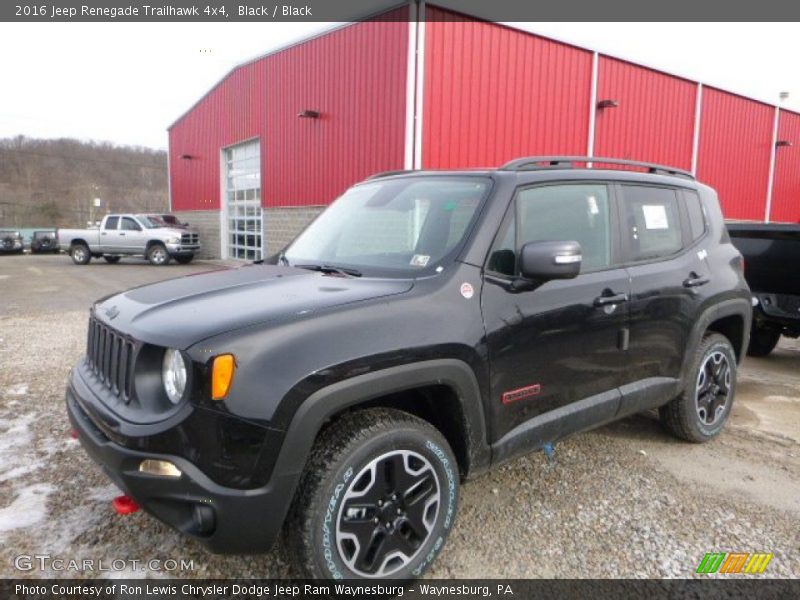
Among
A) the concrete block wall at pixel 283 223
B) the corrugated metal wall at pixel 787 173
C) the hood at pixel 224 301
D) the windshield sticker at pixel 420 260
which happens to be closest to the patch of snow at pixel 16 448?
the hood at pixel 224 301

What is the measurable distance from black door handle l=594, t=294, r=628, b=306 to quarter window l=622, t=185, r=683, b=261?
0.33 meters

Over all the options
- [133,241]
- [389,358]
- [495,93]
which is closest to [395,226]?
[389,358]

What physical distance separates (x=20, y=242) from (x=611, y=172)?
3399cm

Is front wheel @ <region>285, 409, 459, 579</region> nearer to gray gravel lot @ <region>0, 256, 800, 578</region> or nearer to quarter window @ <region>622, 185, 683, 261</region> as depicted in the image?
gray gravel lot @ <region>0, 256, 800, 578</region>

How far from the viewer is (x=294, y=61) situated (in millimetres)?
15297

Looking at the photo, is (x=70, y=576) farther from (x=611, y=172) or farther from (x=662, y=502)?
(x=611, y=172)

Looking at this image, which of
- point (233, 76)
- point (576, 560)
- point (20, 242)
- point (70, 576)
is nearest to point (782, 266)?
point (576, 560)

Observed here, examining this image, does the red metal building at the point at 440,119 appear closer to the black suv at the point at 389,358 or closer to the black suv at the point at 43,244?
the black suv at the point at 389,358

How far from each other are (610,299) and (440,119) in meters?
9.35

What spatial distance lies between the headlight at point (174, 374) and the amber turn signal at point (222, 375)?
0.14 meters

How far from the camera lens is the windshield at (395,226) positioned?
9.03 feet

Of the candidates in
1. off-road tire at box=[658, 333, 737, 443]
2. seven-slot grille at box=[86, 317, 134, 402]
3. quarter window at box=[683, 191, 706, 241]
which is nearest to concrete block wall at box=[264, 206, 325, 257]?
quarter window at box=[683, 191, 706, 241]

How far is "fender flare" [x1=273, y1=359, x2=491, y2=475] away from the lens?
202 centimetres

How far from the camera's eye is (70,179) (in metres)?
67.2
